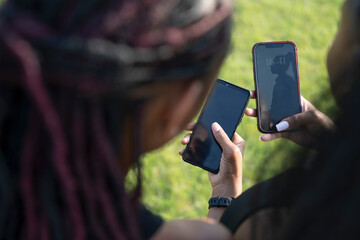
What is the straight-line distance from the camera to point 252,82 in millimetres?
3951

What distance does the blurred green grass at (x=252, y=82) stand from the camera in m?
2.84

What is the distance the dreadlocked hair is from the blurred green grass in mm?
414

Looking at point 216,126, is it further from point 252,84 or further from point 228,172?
point 252,84

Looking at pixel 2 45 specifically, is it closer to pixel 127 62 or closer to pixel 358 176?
pixel 127 62

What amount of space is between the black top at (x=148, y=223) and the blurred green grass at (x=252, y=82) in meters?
0.30

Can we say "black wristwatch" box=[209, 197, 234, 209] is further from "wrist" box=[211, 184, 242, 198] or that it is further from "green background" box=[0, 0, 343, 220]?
"green background" box=[0, 0, 343, 220]

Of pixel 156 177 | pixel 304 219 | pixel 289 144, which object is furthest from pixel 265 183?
pixel 156 177

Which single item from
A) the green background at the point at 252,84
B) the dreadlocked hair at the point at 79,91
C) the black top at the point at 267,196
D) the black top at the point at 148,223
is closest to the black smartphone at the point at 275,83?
the green background at the point at 252,84

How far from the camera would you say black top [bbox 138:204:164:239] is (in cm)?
121

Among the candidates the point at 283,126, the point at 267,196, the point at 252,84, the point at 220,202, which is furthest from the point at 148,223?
the point at 252,84

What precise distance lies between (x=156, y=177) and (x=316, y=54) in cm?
224

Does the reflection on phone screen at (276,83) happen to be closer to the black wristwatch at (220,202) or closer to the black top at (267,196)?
the black wristwatch at (220,202)

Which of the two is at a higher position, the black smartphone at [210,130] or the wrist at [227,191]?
the black smartphone at [210,130]

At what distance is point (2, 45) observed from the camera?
0.78 m
